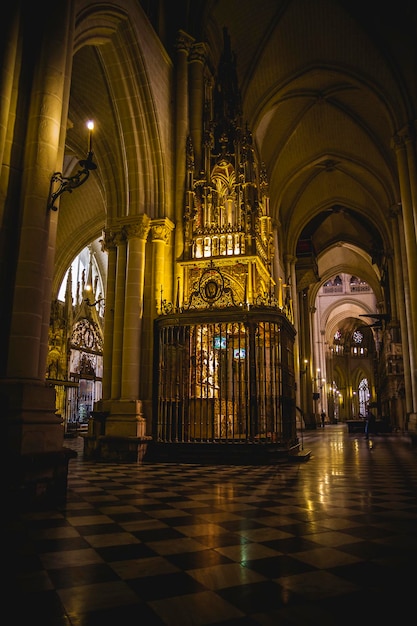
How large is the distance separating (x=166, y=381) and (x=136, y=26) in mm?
8418

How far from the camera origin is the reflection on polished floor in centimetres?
224

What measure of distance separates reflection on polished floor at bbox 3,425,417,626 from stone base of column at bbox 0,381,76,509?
33 centimetres

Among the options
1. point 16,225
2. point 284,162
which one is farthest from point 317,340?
point 16,225

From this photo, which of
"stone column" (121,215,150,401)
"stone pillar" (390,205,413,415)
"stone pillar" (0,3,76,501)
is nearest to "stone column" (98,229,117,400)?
"stone column" (121,215,150,401)

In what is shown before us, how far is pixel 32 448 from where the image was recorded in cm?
543

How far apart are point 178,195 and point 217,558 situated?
1122cm

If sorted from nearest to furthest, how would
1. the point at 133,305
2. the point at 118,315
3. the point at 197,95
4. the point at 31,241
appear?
1. the point at 31,241
2. the point at 133,305
3. the point at 118,315
4. the point at 197,95

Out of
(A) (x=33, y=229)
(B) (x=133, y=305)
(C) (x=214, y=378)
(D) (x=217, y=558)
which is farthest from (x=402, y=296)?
(D) (x=217, y=558)

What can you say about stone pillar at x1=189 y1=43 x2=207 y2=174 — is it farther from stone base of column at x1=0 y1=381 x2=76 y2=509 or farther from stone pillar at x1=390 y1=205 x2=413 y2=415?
stone pillar at x1=390 y1=205 x2=413 y2=415

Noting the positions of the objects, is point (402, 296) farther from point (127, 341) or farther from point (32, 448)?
point (32, 448)

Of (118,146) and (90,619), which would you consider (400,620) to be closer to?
(90,619)

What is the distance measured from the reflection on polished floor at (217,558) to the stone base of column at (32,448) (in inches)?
12.8

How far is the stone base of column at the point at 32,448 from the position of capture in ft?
16.8

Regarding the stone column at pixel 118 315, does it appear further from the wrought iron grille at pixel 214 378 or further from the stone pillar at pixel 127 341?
the wrought iron grille at pixel 214 378
